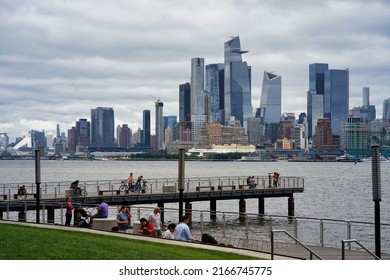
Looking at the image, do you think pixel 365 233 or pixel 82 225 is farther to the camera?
pixel 365 233

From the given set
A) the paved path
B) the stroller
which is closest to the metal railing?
the stroller

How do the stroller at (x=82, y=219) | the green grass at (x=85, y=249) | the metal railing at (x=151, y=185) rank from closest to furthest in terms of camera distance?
1. the green grass at (x=85, y=249)
2. the stroller at (x=82, y=219)
3. the metal railing at (x=151, y=185)

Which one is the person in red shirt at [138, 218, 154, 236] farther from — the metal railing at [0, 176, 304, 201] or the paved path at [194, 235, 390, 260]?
the metal railing at [0, 176, 304, 201]

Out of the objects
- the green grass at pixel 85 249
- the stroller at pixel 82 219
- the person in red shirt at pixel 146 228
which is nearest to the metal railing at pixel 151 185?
the stroller at pixel 82 219

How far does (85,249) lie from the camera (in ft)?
54.8

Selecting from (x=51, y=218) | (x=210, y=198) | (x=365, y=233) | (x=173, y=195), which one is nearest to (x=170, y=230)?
(x=365, y=233)

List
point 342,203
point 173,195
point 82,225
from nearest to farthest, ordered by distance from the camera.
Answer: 1. point 82,225
2. point 173,195
3. point 342,203

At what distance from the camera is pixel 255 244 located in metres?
23.8

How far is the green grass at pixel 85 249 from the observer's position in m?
15.5

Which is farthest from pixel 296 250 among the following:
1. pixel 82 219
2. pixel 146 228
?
pixel 82 219

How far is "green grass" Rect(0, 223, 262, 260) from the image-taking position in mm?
15531

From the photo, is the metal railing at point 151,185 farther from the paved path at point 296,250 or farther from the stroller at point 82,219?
the paved path at point 296,250
